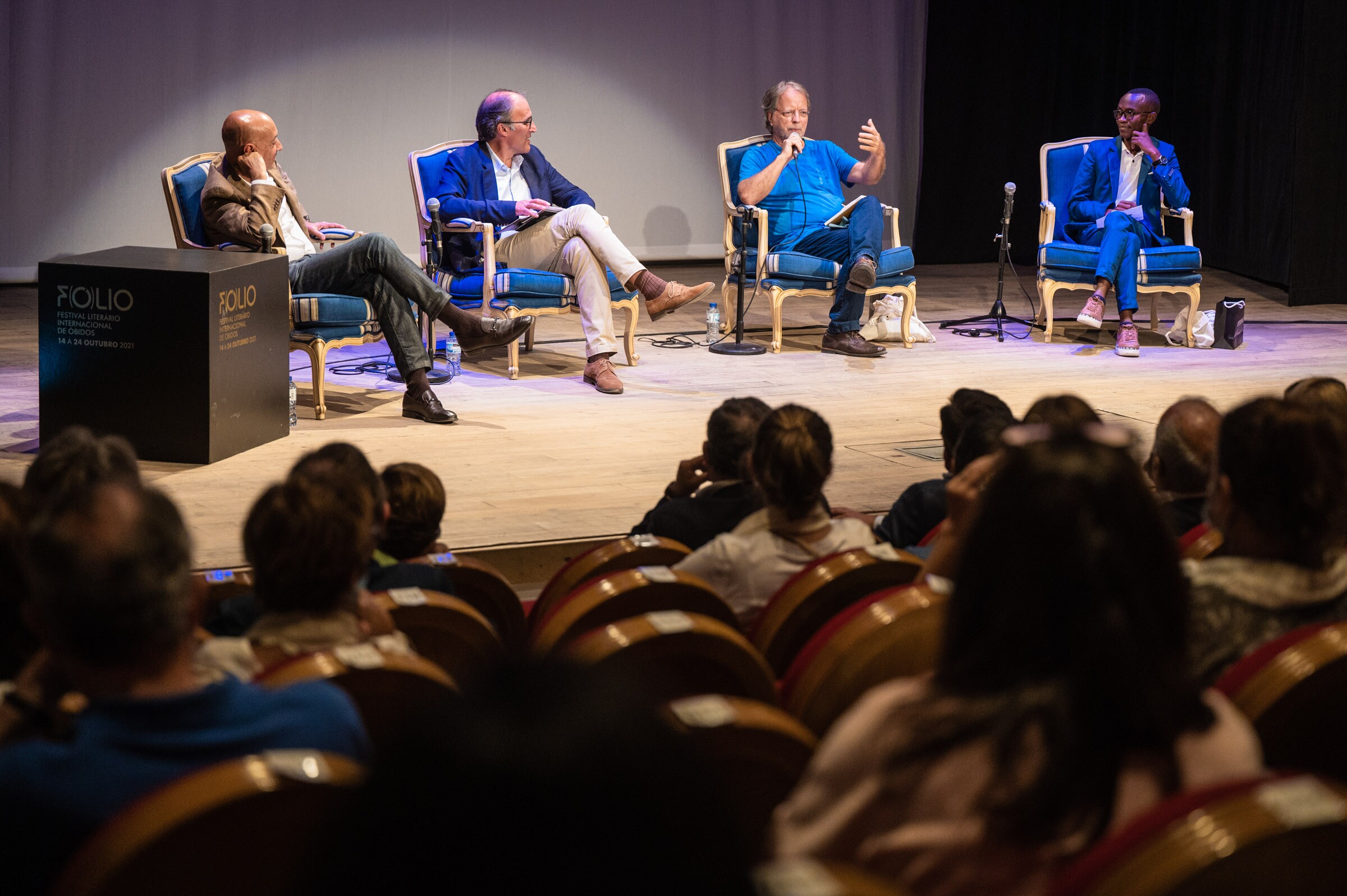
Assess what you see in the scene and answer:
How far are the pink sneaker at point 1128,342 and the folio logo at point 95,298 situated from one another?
4.19 metres

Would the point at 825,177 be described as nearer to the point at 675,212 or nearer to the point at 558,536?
the point at 675,212

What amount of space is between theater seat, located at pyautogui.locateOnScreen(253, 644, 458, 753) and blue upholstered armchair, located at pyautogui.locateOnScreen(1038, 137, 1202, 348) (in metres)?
5.62

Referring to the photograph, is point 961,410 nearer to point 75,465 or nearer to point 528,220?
point 75,465

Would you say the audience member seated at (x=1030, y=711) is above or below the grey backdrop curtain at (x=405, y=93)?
below

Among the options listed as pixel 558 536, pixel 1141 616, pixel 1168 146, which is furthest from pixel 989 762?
pixel 1168 146

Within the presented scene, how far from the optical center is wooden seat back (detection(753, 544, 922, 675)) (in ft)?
5.93

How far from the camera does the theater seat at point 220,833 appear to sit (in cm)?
87

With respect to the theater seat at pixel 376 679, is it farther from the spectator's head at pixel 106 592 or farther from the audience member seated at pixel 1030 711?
the audience member seated at pixel 1030 711

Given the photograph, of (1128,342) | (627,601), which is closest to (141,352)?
(627,601)

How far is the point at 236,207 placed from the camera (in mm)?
4539

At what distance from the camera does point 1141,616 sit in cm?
100

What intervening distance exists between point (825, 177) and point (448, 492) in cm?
349

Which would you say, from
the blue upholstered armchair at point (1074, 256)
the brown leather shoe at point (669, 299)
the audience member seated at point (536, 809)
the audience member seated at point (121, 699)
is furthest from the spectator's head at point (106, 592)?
the blue upholstered armchair at point (1074, 256)

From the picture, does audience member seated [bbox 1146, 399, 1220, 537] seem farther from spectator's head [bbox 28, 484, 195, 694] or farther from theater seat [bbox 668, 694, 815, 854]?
spectator's head [bbox 28, 484, 195, 694]
